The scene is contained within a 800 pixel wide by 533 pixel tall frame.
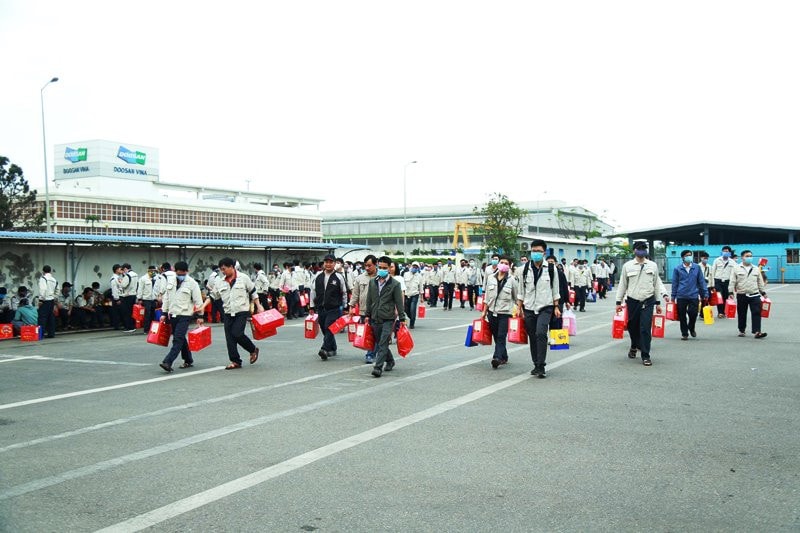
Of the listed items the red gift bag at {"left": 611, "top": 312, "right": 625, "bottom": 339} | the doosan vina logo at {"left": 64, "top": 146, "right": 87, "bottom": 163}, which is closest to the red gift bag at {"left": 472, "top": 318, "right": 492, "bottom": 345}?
the red gift bag at {"left": 611, "top": 312, "right": 625, "bottom": 339}

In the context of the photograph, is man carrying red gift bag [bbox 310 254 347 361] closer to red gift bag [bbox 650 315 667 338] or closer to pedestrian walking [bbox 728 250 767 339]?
red gift bag [bbox 650 315 667 338]

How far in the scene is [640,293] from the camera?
12.6 m

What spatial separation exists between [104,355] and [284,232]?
92.9 metres

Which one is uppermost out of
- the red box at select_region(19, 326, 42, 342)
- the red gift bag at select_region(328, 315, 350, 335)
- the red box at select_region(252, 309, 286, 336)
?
the red box at select_region(252, 309, 286, 336)

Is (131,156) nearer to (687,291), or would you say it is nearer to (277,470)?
(687,291)

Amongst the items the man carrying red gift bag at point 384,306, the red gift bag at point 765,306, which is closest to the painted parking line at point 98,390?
the man carrying red gift bag at point 384,306

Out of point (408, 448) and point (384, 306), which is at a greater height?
point (384, 306)

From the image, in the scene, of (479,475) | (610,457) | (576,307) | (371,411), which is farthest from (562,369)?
(576,307)

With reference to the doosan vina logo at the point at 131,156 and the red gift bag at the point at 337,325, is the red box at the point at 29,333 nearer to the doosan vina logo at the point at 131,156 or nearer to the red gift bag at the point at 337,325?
the red gift bag at the point at 337,325

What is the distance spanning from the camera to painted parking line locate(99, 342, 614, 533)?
4.91m

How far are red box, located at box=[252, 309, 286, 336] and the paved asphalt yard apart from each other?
739mm

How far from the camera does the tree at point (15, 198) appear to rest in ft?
163

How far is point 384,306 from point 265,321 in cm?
251

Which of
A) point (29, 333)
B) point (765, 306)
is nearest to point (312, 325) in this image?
point (29, 333)
